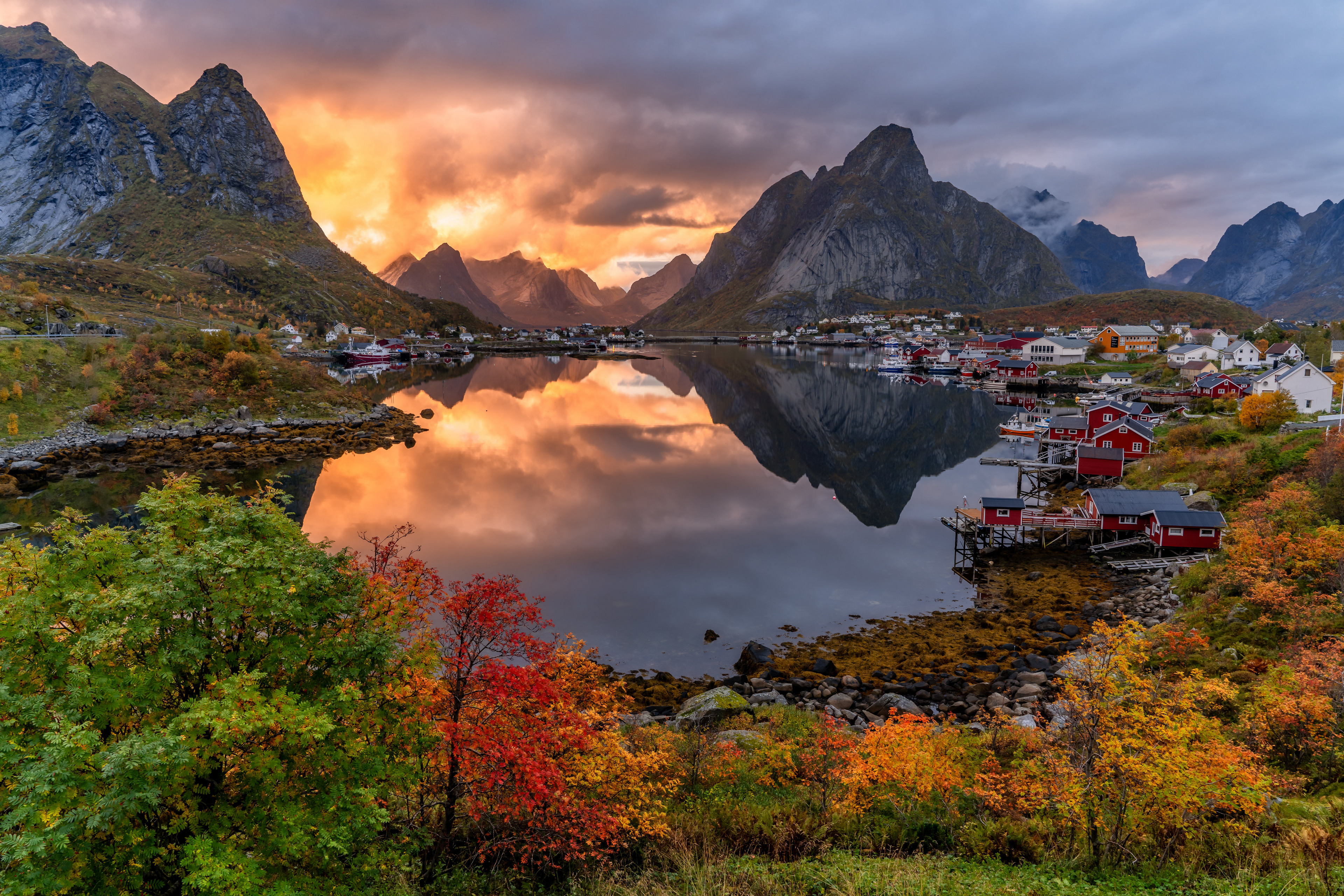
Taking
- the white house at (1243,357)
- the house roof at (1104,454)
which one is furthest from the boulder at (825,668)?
the white house at (1243,357)

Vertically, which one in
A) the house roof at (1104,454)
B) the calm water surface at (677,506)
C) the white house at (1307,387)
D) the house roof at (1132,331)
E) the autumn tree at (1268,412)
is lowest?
the calm water surface at (677,506)

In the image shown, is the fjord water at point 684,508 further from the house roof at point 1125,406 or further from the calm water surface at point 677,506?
the house roof at point 1125,406

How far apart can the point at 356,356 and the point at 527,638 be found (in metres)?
167

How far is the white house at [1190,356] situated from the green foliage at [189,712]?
5725 inches

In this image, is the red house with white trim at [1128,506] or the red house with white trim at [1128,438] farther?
the red house with white trim at [1128,438]

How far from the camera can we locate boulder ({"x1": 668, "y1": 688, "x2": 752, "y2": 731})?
2238 cm

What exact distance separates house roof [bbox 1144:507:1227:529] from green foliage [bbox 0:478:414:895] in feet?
143

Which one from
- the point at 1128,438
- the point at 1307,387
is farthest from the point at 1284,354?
the point at 1128,438

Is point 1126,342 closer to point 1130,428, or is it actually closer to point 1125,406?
point 1125,406

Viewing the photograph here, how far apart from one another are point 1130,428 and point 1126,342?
125m

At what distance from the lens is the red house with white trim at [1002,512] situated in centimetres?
4219

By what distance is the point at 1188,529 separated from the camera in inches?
1501

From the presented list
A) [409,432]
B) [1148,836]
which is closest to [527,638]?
[1148,836]

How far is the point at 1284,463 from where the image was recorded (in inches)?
1644
